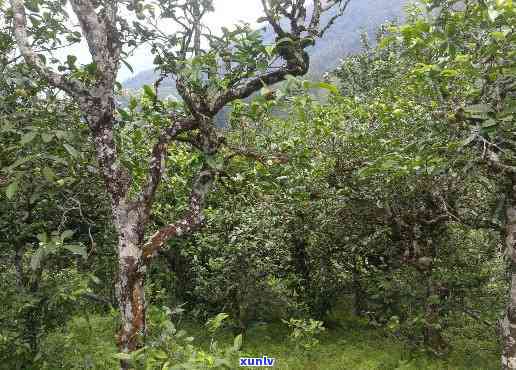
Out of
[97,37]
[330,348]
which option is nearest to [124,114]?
[97,37]

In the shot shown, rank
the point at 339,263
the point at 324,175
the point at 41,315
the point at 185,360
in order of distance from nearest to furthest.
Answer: the point at 185,360
the point at 41,315
the point at 324,175
the point at 339,263

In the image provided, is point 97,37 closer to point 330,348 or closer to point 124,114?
point 124,114

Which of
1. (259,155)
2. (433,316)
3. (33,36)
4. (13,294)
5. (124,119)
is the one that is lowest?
(433,316)

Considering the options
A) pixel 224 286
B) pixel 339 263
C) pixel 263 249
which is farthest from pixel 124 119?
pixel 339 263

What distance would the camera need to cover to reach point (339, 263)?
12.7m

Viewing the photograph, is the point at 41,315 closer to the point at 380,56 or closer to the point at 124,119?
the point at 124,119

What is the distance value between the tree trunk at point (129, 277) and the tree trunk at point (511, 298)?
557cm

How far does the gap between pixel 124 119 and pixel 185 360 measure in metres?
2.82

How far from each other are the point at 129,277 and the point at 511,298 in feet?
20.3

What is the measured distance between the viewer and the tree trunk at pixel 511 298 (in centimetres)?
689

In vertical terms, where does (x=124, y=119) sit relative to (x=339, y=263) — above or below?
above

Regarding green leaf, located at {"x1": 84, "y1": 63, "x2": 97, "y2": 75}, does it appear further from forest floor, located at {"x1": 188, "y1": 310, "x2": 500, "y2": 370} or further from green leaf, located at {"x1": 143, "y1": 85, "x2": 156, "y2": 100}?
forest floor, located at {"x1": 188, "y1": 310, "x2": 500, "y2": 370}

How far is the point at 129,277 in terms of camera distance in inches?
179

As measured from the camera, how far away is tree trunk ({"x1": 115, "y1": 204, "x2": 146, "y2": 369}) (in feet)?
14.9
